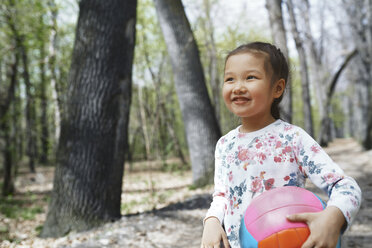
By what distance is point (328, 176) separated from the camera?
4.90 ft

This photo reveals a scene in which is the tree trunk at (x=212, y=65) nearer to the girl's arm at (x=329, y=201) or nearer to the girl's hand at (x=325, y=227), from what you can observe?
the girl's arm at (x=329, y=201)

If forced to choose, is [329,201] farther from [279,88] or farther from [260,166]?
[279,88]

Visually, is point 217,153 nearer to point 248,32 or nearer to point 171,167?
point 171,167

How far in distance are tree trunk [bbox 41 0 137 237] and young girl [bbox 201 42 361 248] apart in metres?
3.21

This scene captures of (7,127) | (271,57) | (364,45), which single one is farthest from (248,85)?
(364,45)

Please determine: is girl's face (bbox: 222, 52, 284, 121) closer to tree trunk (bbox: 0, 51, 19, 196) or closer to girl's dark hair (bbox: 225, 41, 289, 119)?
girl's dark hair (bbox: 225, 41, 289, 119)

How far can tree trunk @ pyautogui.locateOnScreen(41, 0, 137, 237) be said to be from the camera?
4.68 metres

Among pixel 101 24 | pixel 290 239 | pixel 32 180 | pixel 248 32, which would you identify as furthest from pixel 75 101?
pixel 248 32

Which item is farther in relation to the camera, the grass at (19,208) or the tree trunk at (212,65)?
the tree trunk at (212,65)

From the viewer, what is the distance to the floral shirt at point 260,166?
1.63 meters

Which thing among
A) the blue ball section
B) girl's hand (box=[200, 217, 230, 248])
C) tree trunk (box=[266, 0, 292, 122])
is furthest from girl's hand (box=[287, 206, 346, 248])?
tree trunk (box=[266, 0, 292, 122])

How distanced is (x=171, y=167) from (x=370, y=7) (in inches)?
384

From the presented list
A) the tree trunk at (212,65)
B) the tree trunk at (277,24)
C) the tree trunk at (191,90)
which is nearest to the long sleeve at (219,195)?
the tree trunk at (191,90)

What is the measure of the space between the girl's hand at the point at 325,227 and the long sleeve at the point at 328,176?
0.04 m
